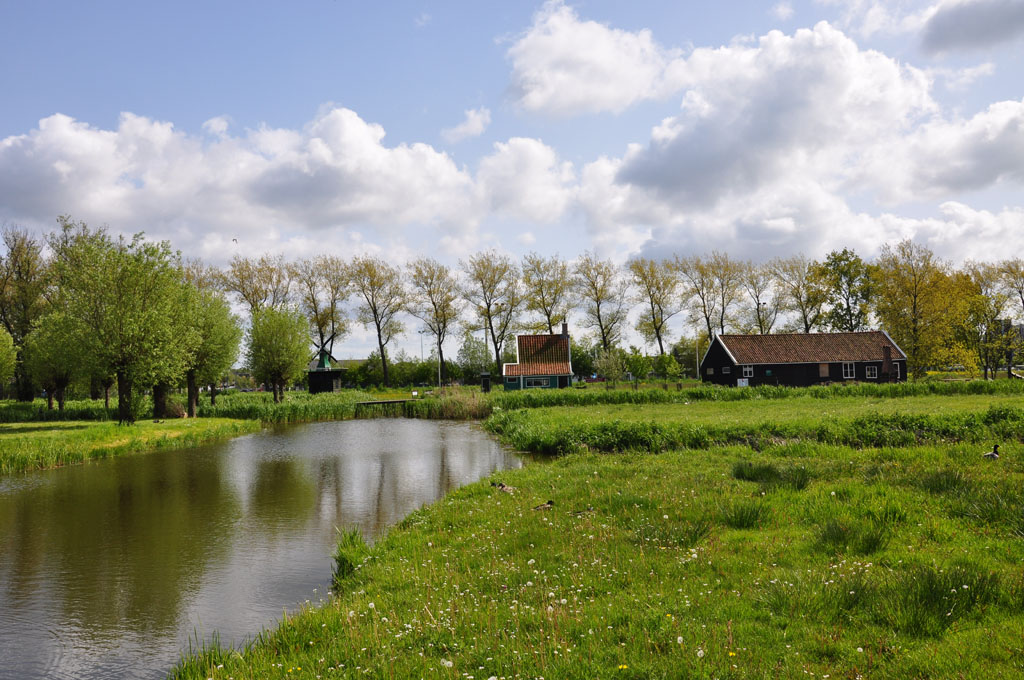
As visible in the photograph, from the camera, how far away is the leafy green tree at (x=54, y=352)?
31312mm

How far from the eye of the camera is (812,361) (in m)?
51.6

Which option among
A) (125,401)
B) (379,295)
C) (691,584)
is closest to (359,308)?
(379,295)

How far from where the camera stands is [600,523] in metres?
10.1

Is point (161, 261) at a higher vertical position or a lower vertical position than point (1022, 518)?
higher

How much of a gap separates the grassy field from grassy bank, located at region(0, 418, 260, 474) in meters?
20.7

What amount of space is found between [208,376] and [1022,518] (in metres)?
44.0

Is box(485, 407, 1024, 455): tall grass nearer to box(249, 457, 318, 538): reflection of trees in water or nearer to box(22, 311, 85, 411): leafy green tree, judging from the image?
box(249, 457, 318, 538): reflection of trees in water

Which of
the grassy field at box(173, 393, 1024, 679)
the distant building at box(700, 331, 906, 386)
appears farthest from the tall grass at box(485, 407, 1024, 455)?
the distant building at box(700, 331, 906, 386)

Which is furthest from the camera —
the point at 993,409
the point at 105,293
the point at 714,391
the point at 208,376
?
the point at 208,376

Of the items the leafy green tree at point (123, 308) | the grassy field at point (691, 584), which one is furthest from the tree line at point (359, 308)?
the grassy field at point (691, 584)

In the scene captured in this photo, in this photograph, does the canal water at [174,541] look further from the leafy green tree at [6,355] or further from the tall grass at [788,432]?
the leafy green tree at [6,355]

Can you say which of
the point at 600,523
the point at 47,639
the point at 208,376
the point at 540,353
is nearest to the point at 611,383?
the point at 540,353

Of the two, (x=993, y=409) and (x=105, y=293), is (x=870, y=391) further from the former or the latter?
(x=105, y=293)

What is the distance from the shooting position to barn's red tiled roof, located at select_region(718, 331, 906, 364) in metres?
51.8
